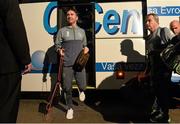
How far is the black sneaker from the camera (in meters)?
7.16

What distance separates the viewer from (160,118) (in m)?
7.26

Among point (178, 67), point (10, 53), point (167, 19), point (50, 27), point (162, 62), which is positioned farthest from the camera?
point (50, 27)

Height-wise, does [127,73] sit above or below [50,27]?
below

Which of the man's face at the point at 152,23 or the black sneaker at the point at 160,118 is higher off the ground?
the man's face at the point at 152,23

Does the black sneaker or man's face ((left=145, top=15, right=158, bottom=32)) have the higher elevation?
man's face ((left=145, top=15, right=158, bottom=32))

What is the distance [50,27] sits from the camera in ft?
31.0

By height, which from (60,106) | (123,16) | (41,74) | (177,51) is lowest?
A: (60,106)

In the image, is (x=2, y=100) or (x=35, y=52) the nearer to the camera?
(x=2, y=100)

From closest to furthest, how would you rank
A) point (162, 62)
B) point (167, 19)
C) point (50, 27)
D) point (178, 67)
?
1. point (178, 67)
2. point (162, 62)
3. point (167, 19)
4. point (50, 27)

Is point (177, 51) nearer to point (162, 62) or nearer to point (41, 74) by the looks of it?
point (162, 62)

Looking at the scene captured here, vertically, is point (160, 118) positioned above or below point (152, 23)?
below

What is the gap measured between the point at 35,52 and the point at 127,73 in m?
1.97

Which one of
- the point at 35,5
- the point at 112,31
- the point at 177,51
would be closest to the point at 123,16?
the point at 112,31

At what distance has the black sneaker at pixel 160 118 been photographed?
23.5 ft
